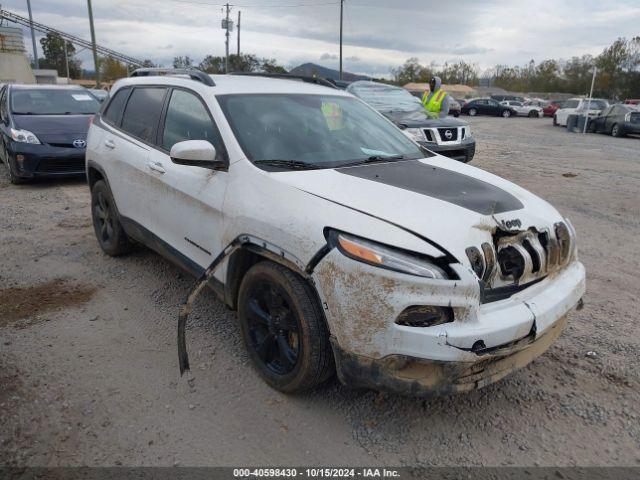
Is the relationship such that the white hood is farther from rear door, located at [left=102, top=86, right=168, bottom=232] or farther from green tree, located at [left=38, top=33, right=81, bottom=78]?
green tree, located at [left=38, top=33, right=81, bottom=78]

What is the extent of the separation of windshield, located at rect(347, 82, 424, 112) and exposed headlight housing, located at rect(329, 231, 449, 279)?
8056mm

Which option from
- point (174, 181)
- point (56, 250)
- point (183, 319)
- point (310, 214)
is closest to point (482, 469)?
point (310, 214)

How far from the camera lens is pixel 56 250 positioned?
17.3ft

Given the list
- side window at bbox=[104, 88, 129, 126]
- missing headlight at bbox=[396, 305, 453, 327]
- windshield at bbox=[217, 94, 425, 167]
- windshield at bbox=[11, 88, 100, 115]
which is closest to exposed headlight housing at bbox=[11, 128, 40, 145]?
windshield at bbox=[11, 88, 100, 115]

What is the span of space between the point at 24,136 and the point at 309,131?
654cm

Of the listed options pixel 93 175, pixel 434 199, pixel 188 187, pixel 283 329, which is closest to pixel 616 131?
pixel 93 175

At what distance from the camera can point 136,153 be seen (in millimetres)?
4066

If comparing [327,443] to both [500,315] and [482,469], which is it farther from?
[500,315]

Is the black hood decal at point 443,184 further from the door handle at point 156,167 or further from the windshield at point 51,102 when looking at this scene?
the windshield at point 51,102

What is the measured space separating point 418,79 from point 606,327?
295 feet

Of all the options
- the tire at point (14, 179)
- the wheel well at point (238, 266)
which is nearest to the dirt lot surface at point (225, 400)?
the wheel well at point (238, 266)

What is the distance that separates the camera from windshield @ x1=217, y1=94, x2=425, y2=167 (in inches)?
124

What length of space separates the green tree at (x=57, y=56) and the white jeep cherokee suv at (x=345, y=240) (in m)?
87.7

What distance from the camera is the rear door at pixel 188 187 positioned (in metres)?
3.13
